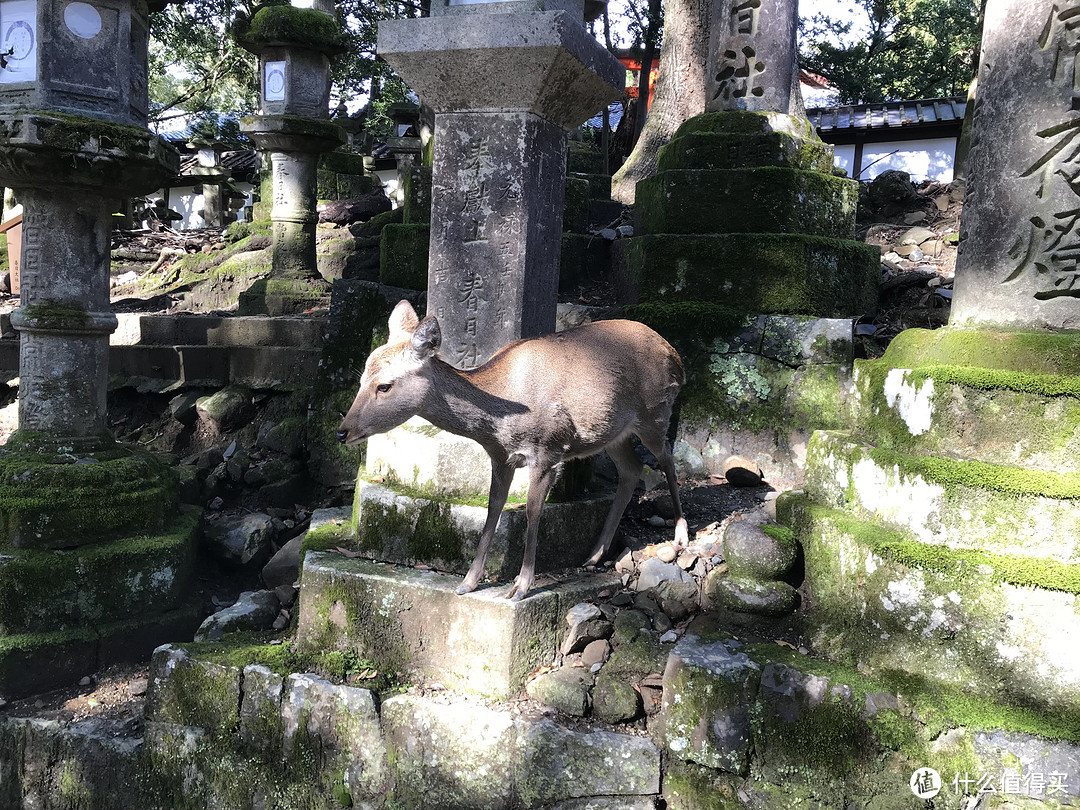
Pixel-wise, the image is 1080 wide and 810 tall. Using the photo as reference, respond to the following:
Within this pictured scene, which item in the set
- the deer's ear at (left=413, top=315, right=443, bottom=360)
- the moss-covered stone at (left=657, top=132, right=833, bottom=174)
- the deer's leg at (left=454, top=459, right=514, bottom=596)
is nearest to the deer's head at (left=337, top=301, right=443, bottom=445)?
the deer's ear at (left=413, top=315, right=443, bottom=360)

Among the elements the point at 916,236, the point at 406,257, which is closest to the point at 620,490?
the point at 406,257

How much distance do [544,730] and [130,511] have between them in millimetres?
2911

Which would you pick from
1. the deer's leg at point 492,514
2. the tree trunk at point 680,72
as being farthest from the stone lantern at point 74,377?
the tree trunk at point 680,72

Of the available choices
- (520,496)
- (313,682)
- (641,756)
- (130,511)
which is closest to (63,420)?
(130,511)

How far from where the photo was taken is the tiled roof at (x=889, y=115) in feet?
48.6

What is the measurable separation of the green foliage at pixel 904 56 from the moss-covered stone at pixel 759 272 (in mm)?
15787

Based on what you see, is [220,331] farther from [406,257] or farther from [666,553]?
[666,553]

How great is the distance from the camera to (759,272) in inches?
208

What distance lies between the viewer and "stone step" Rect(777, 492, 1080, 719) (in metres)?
2.60

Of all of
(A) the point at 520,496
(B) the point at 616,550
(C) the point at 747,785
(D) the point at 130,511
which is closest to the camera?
(C) the point at 747,785

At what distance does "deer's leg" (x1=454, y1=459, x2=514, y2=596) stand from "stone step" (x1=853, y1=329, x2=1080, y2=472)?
5.17 ft

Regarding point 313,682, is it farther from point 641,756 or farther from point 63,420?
point 63,420

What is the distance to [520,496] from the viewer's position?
380cm

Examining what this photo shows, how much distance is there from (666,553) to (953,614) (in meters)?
1.40
